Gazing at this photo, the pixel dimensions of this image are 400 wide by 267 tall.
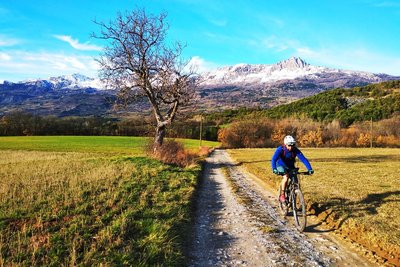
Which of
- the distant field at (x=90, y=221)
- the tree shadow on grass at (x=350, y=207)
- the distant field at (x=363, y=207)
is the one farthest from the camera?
the tree shadow on grass at (x=350, y=207)

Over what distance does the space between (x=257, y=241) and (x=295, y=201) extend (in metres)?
2.56

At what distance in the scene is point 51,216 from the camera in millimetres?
8945

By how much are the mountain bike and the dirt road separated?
29 centimetres

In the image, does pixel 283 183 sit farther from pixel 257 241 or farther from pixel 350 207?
pixel 350 207

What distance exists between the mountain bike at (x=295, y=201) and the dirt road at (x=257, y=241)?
0.94 feet

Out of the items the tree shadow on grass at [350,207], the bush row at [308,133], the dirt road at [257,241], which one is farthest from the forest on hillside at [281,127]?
the dirt road at [257,241]

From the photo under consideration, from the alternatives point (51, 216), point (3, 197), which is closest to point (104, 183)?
point (3, 197)

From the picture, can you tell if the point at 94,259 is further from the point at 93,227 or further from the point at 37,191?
the point at 37,191

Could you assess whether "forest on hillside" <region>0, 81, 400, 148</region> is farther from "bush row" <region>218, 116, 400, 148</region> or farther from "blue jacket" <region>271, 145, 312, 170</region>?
"blue jacket" <region>271, 145, 312, 170</region>

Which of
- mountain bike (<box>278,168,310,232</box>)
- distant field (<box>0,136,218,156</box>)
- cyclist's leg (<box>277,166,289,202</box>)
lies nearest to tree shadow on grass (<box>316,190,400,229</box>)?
mountain bike (<box>278,168,310,232</box>)

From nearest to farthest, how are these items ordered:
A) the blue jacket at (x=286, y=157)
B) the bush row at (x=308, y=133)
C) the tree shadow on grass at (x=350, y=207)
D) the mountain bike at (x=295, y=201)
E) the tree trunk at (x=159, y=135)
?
the mountain bike at (x=295, y=201), the blue jacket at (x=286, y=157), the tree shadow on grass at (x=350, y=207), the tree trunk at (x=159, y=135), the bush row at (x=308, y=133)

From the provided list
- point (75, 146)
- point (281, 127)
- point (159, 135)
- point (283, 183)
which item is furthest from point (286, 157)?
point (281, 127)

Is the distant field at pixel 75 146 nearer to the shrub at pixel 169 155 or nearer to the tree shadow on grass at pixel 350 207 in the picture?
the shrub at pixel 169 155

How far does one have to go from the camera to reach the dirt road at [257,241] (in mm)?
7293
